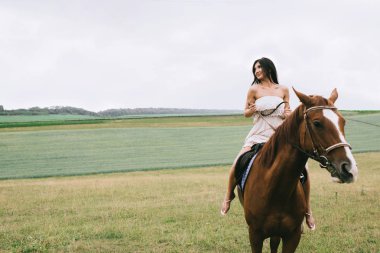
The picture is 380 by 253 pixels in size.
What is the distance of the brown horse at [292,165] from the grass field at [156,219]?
115 inches

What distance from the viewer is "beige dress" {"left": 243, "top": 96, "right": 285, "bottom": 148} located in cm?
585

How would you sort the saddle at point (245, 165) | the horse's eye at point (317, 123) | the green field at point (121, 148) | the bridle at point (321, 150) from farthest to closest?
the green field at point (121, 148)
the saddle at point (245, 165)
the horse's eye at point (317, 123)
the bridle at point (321, 150)

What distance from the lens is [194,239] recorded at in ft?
29.2

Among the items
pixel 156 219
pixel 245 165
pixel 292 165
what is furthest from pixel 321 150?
pixel 156 219

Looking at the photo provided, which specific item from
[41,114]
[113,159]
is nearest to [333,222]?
[113,159]

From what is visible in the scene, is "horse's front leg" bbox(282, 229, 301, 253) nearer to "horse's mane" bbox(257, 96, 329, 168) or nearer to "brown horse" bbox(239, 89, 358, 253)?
"brown horse" bbox(239, 89, 358, 253)

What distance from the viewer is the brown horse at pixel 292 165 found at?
3.90 m

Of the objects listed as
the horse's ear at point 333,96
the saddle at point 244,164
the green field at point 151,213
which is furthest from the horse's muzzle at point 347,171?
the green field at point 151,213

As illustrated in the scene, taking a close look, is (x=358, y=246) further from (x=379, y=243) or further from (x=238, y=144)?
(x=238, y=144)

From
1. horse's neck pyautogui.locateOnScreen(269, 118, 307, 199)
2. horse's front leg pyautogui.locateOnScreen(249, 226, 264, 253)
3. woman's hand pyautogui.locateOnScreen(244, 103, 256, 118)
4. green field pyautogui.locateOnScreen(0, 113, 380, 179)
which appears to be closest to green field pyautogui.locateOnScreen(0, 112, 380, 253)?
green field pyautogui.locateOnScreen(0, 113, 380, 179)

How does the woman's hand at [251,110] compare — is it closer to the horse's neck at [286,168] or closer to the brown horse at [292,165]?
the brown horse at [292,165]

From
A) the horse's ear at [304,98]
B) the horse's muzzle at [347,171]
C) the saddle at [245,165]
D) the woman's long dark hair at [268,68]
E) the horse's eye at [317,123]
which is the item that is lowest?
the saddle at [245,165]

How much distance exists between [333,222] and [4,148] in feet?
105

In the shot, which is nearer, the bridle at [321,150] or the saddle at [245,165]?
the bridle at [321,150]
